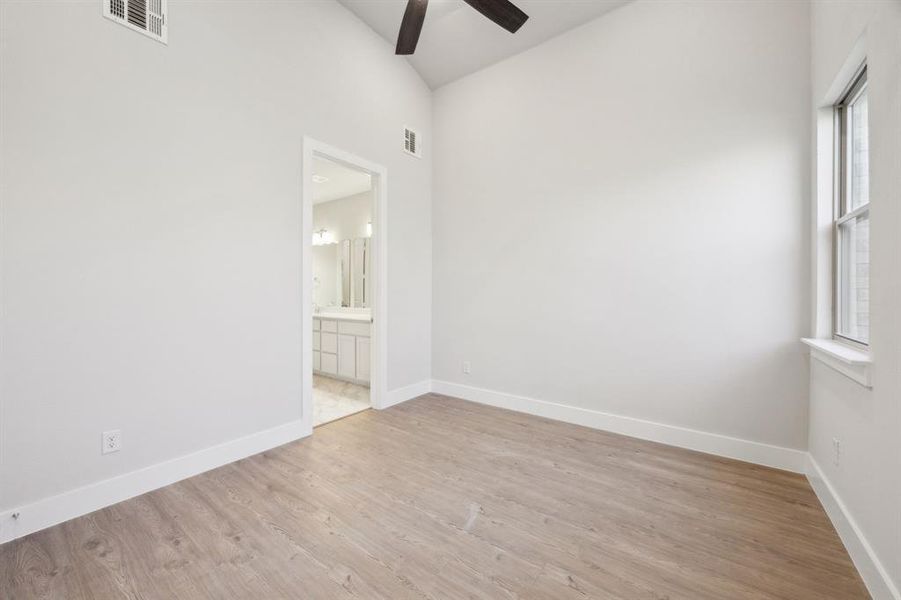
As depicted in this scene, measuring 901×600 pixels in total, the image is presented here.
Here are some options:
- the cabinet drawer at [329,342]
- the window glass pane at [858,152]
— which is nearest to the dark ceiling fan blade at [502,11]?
the window glass pane at [858,152]

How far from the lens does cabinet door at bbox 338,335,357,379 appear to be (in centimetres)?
464

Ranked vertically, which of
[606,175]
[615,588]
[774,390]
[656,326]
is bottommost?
[615,588]

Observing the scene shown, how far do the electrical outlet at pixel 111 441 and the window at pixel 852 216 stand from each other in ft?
12.9

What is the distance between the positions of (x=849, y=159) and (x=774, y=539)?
2.10m

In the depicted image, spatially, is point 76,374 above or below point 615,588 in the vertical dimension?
above

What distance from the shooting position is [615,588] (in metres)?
1.50

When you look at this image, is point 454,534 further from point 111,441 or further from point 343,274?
point 343,274

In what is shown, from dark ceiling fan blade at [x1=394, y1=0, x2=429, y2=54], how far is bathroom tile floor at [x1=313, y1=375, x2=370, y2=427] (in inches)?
122

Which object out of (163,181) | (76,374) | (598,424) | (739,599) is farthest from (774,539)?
(163,181)

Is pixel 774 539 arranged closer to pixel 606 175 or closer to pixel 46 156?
pixel 606 175

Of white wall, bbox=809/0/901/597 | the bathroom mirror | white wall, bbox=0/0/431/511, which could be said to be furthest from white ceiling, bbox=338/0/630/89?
the bathroom mirror

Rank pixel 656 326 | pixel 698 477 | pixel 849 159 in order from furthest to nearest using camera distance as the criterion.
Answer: pixel 656 326, pixel 698 477, pixel 849 159

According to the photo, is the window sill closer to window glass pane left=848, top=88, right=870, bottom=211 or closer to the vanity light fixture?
window glass pane left=848, top=88, right=870, bottom=211

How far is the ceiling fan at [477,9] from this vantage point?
243 cm
